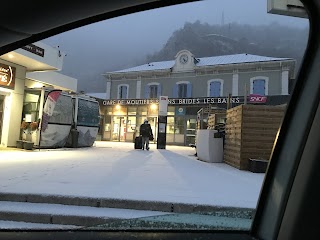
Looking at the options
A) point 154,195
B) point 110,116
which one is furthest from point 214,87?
point 154,195

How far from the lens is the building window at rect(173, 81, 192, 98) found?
27.2m

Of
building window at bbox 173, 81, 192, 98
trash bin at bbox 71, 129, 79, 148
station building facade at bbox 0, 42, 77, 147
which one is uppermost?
building window at bbox 173, 81, 192, 98

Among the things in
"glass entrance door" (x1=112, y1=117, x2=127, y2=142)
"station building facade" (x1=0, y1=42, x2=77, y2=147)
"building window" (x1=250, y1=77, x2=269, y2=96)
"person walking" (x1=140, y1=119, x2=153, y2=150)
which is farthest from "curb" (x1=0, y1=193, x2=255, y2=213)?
"glass entrance door" (x1=112, y1=117, x2=127, y2=142)

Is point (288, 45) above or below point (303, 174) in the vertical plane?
above

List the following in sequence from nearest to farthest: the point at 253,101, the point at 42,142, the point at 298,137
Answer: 1. the point at 298,137
2. the point at 42,142
3. the point at 253,101

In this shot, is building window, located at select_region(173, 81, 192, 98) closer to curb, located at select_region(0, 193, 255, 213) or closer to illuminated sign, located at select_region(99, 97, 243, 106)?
illuminated sign, located at select_region(99, 97, 243, 106)

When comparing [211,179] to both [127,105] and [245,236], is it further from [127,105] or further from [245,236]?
[127,105]

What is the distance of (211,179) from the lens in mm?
6980

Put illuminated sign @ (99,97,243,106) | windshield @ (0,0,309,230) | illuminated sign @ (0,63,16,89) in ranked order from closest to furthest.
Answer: windshield @ (0,0,309,230)
illuminated sign @ (0,63,16,89)
illuminated sign @ (99,97,243,106)

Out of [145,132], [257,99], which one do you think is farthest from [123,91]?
[145,132]

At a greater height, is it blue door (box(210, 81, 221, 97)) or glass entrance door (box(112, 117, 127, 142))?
blue door (box(210, 81, 221, 97))

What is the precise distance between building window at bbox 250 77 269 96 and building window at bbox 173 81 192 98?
5370mm

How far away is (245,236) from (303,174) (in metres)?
0.62

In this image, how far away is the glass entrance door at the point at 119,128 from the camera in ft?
93.1
